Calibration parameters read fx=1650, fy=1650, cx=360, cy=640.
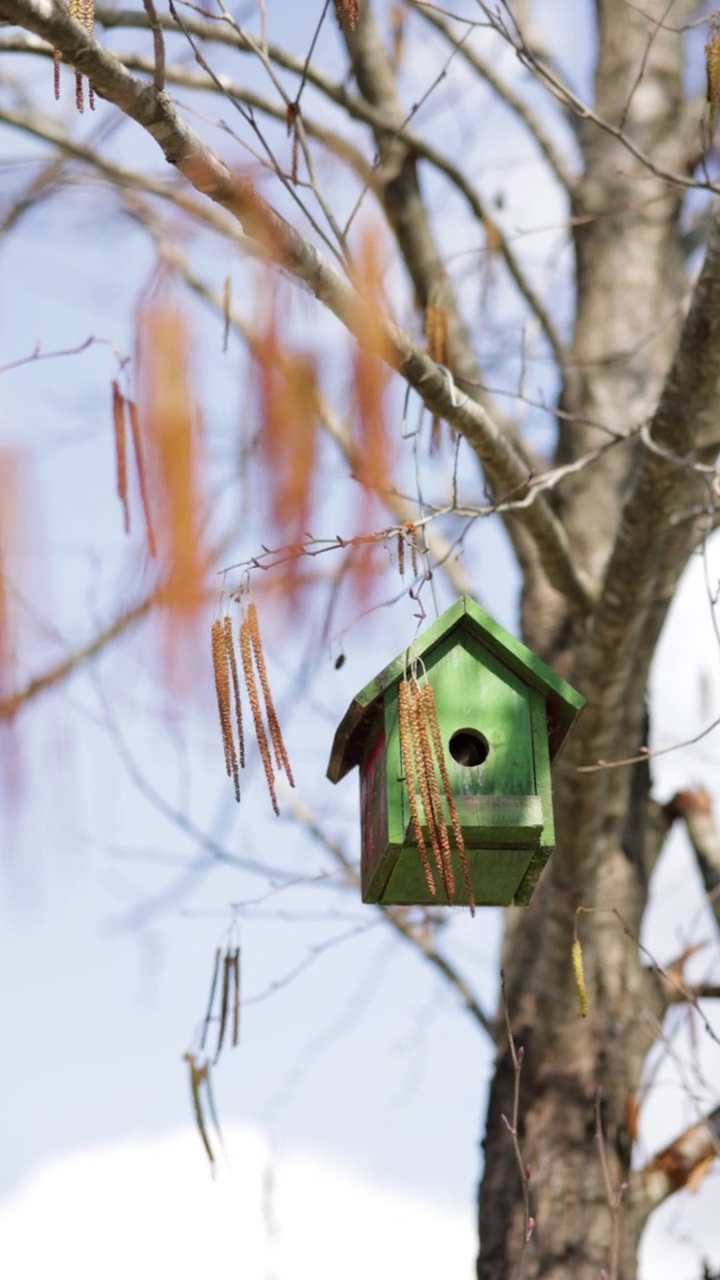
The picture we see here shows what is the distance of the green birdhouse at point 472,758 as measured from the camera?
2.71 meters

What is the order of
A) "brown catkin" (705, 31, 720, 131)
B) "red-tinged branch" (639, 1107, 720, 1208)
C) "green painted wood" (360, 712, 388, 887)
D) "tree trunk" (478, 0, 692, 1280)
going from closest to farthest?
"brown catkin" (705, 31, 720, 131), "green painted wood" (360, 712, 388, 887), "tree trunk" (478, 0, 692, 1280), "red-tinged branch" (639, 1107, 720, 1208)

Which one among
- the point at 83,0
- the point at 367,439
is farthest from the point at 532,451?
the point at 83,0

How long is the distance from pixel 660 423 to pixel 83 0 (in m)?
1.37

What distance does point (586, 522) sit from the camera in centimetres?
480

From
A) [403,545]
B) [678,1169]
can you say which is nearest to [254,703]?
[403,545]

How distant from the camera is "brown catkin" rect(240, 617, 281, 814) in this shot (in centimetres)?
213

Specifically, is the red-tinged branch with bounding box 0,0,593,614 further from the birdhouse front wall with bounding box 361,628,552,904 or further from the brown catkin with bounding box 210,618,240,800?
the brown catkin with bounding box 210,618,240,800

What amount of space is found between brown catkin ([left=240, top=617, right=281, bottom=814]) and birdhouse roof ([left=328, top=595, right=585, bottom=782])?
58 centimetres

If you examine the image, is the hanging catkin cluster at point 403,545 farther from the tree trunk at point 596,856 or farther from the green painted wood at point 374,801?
the tree trunk at point 596,856

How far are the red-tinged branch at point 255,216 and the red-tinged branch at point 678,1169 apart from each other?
186 cm

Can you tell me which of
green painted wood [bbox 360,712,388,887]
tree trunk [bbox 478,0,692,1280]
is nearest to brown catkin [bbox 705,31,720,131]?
tree trunk [bbox 478,0,692,1280]

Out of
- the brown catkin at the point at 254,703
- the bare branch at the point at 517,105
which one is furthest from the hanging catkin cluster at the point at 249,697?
the bare branch at the point at 517,105

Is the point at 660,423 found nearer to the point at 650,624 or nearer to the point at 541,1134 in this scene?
the point at 650,624

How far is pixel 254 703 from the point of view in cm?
213
